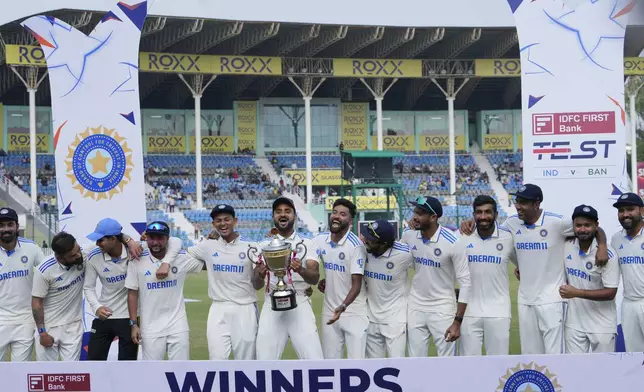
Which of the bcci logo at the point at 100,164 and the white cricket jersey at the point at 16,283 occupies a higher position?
the bcci logo at the point at 100,164

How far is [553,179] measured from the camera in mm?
10586

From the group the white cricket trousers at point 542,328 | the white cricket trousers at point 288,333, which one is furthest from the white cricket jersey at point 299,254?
the white cricket trousers at point 542,328

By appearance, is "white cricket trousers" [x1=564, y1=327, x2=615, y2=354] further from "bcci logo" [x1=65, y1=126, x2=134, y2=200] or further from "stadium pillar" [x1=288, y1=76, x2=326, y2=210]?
"stadium pillar" [x1=288, y1=76, x2=326, y2=210]

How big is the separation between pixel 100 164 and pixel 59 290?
315 cm

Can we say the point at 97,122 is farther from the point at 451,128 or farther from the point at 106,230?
the point at 451,128

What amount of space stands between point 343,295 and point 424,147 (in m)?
45.9

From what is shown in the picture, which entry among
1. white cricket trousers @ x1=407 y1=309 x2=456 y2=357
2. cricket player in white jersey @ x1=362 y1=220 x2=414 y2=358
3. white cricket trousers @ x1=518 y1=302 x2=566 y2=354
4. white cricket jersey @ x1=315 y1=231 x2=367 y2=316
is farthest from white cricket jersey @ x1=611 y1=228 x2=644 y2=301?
white cricket jersey @ x1=315 y1=231 x2=367 y2=316

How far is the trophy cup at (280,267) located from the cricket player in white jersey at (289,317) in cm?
26

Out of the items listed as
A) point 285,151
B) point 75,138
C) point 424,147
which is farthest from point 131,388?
point 424,147

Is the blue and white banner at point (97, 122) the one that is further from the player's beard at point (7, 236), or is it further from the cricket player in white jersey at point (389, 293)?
the cricket player in white jersey at point (389, 293)

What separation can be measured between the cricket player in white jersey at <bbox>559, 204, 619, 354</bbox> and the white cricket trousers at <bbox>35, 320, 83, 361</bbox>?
4378 millimetres

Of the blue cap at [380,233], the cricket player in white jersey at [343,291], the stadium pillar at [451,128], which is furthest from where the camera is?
the stadium pillar at [451,128]

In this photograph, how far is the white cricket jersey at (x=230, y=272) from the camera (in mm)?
8141

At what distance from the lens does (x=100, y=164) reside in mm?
11117
